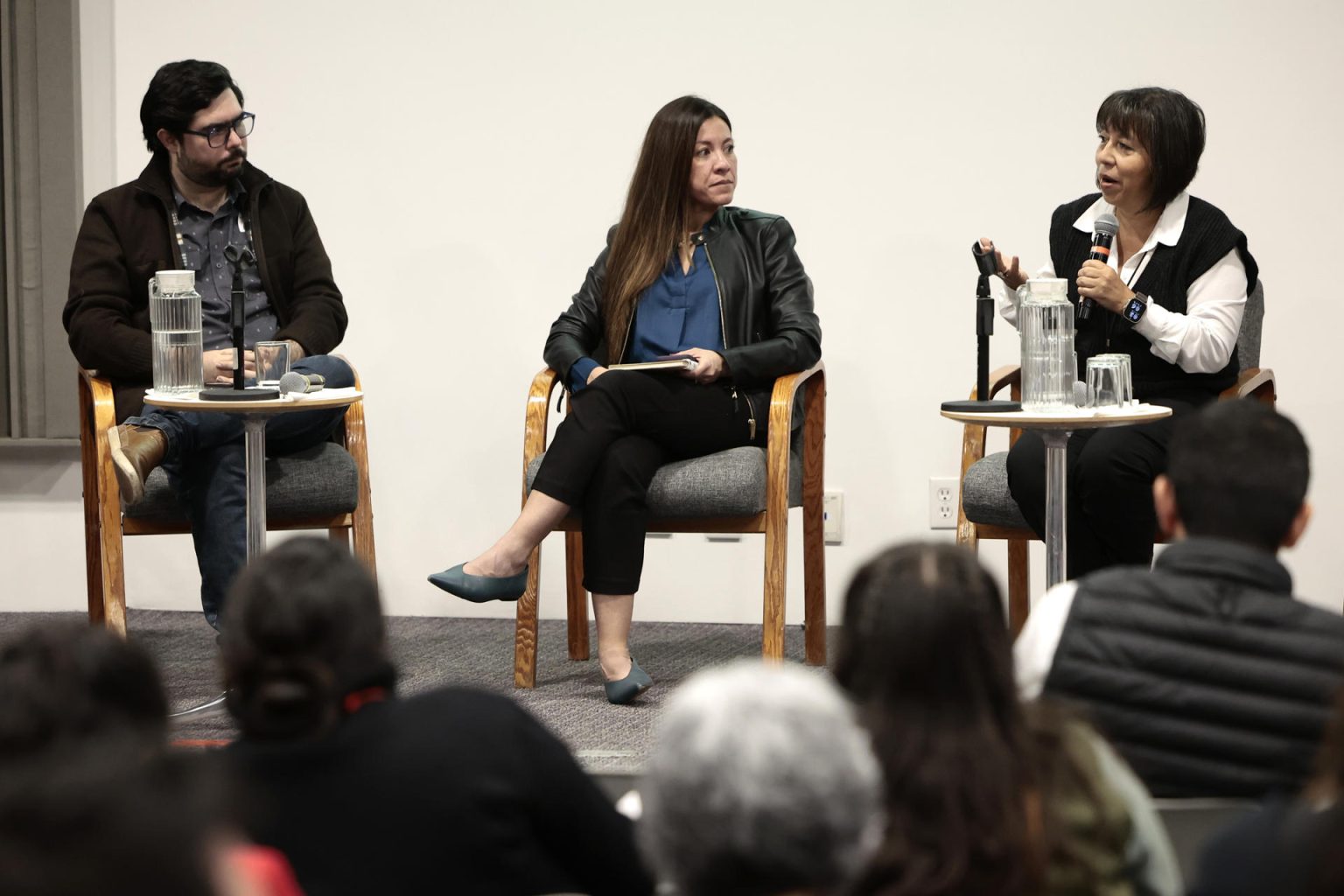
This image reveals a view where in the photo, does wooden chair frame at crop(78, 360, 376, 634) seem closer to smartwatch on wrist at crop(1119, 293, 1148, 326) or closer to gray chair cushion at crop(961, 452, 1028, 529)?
gray chair cushion at crop(961, 452, 1028, 529)

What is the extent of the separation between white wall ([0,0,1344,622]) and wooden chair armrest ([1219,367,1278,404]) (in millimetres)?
681

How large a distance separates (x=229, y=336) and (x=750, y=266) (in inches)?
48.0

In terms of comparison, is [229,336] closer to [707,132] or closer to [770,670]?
[707,132]

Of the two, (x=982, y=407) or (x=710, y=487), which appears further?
(x=710, y=487)

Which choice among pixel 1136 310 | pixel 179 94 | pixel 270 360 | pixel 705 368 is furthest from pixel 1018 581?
pixel 179 94

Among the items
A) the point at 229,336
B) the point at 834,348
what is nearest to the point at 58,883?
the point at 229,336

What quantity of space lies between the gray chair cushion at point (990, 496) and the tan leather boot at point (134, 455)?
66.0 inches

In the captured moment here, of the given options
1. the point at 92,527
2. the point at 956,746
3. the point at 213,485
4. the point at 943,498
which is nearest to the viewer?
the point at 956,746

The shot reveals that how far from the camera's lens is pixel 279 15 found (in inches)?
168

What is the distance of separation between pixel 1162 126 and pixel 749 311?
98cm

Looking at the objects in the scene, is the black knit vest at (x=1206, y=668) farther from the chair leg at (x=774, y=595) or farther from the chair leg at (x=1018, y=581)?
the chair leg at (x=1018, y=581)

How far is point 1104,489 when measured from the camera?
9.99 ft

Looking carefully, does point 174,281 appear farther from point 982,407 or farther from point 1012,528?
point 1012,528

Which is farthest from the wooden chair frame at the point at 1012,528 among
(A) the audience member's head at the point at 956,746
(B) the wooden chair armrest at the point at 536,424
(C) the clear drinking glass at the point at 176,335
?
(A) the audience member's head at the point at 956,746
